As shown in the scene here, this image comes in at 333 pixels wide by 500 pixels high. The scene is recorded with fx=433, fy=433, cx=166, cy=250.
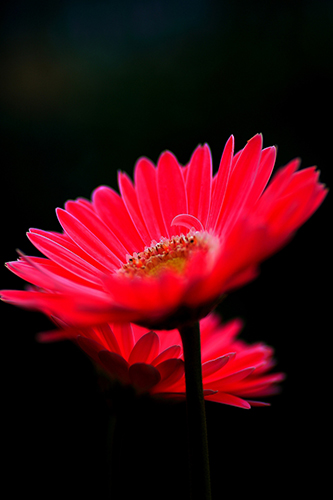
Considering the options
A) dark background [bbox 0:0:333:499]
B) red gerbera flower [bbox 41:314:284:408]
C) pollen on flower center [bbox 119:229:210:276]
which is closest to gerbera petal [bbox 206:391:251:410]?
red gerbera flower [bbox 41:314:284:408]

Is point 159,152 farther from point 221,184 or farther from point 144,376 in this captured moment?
point 144,376

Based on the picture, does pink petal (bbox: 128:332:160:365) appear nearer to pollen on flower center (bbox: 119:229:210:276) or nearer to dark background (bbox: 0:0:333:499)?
pollen on flower center (bbox: 119:229:210:276)

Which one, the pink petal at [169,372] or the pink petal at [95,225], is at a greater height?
the pink petal at [95,225]

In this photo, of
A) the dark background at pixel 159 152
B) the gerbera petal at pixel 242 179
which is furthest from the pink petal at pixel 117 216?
the dark background at pixel 159 152

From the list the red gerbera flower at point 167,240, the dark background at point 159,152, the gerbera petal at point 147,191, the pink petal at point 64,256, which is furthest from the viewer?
the dark background at point 159,152

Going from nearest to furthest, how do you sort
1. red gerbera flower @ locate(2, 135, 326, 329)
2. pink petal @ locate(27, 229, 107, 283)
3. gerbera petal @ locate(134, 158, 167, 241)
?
red gerbera flower @ locate(2, 135, 326, 329) → pink petal @ locate(27, 229, 107, 283) → gerbera petal @ locate(134, 158, 167, 241)

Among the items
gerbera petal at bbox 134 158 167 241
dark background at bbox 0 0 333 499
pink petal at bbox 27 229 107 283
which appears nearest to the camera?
pink petal at bbox 27 229 107 283

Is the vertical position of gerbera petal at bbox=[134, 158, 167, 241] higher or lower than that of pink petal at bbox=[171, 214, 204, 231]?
higher

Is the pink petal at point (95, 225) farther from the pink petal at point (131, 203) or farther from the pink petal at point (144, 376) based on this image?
the pink petal at point (144, 376)
